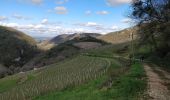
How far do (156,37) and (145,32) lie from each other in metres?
3.18

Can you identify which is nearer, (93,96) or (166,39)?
(93,96)

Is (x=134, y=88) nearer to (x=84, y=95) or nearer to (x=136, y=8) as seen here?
(x=84, y=95)

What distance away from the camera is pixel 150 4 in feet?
257

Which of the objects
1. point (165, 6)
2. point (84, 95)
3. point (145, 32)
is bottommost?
point (84, 95)

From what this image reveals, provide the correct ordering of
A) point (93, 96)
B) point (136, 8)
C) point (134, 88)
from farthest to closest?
point (136, 8)
point (134, 88)
point (93, 96)

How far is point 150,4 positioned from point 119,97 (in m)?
55.7

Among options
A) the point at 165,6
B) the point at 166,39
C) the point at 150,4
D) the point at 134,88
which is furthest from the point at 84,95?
the point at 150,4

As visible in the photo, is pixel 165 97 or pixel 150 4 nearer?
pixel 165 97

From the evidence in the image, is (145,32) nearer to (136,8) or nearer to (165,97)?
(136,8)

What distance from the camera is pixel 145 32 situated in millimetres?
78438

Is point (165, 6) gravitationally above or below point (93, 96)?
above

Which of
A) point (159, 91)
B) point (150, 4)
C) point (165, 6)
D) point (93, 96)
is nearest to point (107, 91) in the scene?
point (93, 96)

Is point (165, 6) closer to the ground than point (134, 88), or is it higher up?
higher up

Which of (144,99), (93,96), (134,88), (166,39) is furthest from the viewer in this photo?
(166,39)
